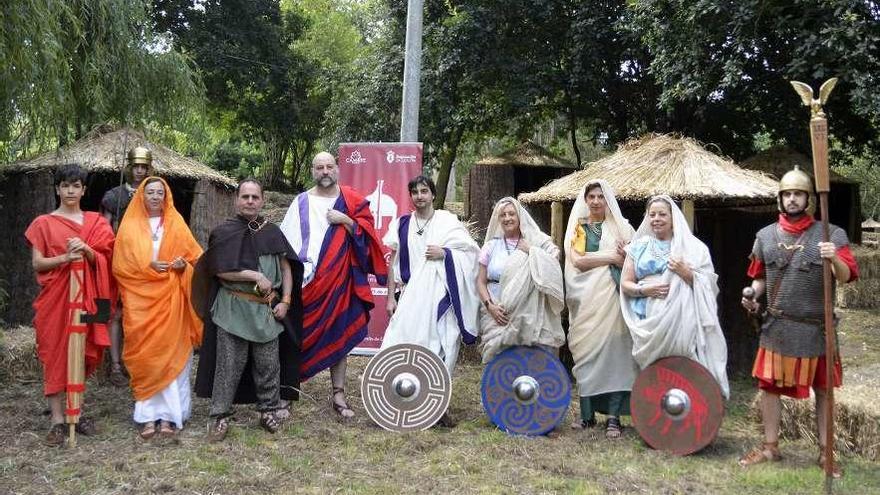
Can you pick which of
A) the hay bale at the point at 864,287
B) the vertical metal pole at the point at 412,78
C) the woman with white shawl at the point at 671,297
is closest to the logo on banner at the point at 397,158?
the vertical metal pole at the point at 412,78

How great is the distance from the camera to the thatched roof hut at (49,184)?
905 cm

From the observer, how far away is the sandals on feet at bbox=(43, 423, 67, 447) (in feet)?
16.1

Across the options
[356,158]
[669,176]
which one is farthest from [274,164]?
[669,176]

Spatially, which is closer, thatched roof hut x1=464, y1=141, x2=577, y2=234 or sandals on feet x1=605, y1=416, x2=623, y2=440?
sandals on feet x1=605, y1=416, x2=623, y2=440

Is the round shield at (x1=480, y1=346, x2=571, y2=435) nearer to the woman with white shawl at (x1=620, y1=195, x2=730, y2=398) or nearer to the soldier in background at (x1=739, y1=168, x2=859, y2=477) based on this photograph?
the woman with white shawl at (x1=620, y1=195, x2=730, y2=398)

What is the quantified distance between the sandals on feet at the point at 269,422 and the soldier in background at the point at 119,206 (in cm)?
161

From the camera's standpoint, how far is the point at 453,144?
16.3 metres

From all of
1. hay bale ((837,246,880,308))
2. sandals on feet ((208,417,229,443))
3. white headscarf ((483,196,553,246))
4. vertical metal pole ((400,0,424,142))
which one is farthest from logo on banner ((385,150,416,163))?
hay bale ((837,246,880,308))

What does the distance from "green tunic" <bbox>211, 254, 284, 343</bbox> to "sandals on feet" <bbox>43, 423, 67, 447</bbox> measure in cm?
110

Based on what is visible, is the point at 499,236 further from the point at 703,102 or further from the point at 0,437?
the point at 703,102

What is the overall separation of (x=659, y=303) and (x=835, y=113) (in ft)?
30.3

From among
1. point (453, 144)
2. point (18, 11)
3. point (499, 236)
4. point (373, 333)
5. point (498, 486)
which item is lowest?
point (498, 486)

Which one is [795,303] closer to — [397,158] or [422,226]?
[422,226]

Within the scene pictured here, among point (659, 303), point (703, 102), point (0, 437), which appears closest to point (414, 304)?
point (659, 303)
